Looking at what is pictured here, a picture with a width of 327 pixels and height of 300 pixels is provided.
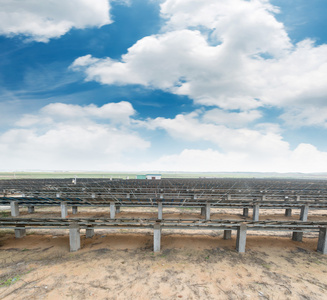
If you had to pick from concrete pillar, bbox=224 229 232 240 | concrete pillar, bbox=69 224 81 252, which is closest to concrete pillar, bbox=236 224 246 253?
concrete pillar, bbox=224 229 232 240

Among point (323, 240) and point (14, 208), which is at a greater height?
point (323, 240)

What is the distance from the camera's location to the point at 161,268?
5.91m

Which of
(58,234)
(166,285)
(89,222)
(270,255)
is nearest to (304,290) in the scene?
(270,255)

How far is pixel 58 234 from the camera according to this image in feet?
29.9

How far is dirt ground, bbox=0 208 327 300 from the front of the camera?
4.75 meters

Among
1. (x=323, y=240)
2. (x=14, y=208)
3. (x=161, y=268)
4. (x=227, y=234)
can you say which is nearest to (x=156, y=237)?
(x=161, y=268)

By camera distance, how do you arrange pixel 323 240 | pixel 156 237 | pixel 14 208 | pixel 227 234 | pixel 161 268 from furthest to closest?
pixel 14 208, pixel 227 234, pixel 323 240, pixel 156 237, pixel 161 268

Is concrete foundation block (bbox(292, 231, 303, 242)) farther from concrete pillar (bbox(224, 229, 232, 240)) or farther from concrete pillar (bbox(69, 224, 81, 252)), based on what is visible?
concrete pillar (bbox(69, 224, 81, 252))

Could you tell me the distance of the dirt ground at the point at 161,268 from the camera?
4754 mm

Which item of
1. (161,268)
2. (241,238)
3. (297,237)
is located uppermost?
(241,238)

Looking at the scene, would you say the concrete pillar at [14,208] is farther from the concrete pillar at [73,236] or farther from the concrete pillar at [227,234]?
→ the concrete pillar at [227,234]

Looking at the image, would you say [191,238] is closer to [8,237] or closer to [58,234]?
[58,234]

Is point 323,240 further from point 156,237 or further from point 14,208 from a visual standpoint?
point 14,208

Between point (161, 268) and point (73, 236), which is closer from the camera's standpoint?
point (161, 268)
